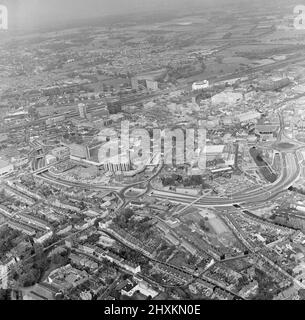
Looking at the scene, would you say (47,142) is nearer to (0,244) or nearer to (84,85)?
(0,244)

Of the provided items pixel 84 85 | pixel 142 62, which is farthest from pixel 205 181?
pixel 142 62

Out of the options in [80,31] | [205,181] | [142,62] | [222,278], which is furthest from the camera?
[80,31]

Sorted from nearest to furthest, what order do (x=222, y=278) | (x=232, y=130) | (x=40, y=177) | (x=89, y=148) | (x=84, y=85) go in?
(x=222, y=278), (x=40, y=177), (x=89, y=148), (x=232, y=130), (x=84, y=85)

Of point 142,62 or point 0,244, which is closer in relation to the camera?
point 0,244

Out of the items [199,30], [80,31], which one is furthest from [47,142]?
[80,31]

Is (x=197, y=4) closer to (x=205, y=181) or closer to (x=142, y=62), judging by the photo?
(x=142, y=62)

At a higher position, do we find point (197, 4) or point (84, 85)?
point (197, 4)
